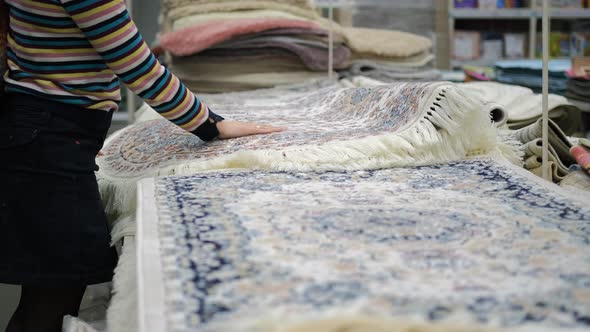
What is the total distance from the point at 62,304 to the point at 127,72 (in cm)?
33

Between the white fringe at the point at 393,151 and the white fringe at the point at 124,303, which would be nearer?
the white fringe at the point at 124,303

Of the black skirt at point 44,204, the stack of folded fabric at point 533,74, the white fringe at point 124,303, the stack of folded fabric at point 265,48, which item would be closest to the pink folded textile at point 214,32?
the stack of folded fabric at point 265,48

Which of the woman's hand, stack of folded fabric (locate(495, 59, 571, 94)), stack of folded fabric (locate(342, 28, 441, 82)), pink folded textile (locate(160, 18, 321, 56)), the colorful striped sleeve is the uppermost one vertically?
the colorful striped sleeve

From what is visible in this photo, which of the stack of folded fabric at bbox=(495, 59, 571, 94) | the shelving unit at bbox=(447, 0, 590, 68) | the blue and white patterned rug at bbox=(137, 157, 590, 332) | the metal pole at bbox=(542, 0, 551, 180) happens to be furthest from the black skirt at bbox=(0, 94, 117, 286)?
the shelving unit at bbox=(447, 0, 590, 68)

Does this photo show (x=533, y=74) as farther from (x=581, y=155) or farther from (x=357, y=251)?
(x=357, y=251)

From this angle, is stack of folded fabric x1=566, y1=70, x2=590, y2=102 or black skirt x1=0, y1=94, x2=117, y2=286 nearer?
black skirt x1=0, y1=94, x2=117, y2=286

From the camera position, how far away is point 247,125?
1.28 metres

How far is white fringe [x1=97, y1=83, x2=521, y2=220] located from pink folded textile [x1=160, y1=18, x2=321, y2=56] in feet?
3.21

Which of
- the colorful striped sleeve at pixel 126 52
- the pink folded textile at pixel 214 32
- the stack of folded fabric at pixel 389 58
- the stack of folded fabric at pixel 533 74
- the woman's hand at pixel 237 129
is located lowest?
the stack of folded fabric at pixel 533 74

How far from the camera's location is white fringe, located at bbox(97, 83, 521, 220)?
110 cm

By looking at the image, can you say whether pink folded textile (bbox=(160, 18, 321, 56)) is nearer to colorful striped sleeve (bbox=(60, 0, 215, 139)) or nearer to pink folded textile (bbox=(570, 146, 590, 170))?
colorful striped sleeve (bbox=(60, 0, 215, 139))

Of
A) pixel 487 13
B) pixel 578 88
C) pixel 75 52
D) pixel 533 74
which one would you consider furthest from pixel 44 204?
pixel 487 13

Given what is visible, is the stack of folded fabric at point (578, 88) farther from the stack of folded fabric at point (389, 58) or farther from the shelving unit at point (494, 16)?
the shelving unit at point (494, 16)

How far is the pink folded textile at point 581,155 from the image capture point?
45.8 inches
